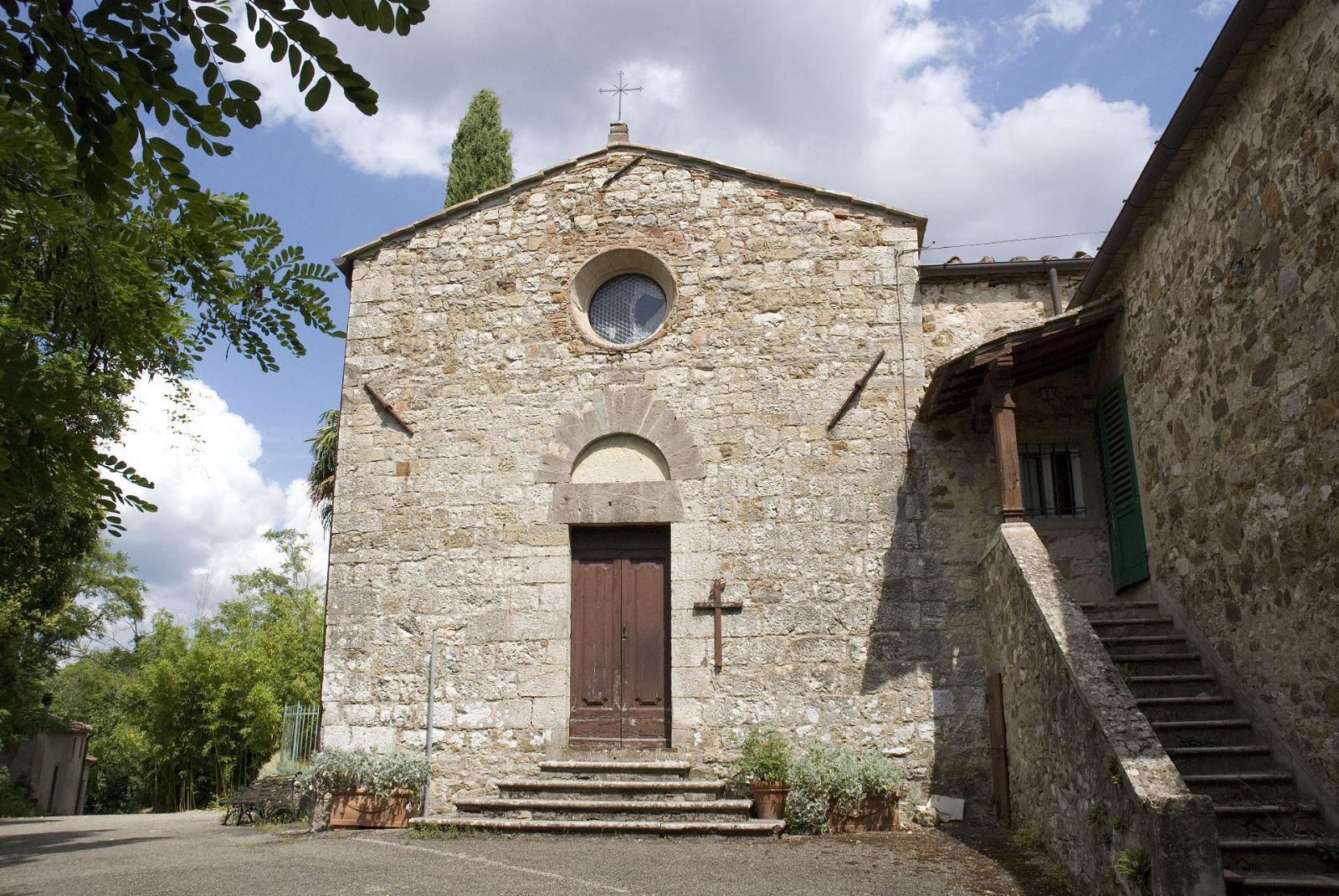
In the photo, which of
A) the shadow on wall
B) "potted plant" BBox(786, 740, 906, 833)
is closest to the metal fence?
"potted plant" BBox(786, 740, 906, 833)

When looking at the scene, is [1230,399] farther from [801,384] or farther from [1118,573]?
[801,384]

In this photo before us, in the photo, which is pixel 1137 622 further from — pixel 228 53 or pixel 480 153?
pixel 480 153

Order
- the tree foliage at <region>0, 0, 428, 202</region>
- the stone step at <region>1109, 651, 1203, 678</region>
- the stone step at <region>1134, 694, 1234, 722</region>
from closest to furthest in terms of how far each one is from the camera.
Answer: the tree foliage at <region>0, 0, 428, 202</region>, the stone step at <region>1134, 694, 1234, 722</region>, the stone step at <region>1109, 651, 1203, 678</region>

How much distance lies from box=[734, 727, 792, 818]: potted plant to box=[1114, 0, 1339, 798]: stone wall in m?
3.29

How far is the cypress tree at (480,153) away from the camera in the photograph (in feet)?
57.1

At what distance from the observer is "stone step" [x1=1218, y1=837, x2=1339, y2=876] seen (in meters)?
5.25

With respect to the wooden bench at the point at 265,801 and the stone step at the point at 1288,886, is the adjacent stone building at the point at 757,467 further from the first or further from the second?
the stone step at the point at 1288,886

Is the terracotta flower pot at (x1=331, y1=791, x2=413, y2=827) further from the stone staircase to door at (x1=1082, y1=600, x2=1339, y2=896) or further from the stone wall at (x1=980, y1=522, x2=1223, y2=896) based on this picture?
the stone staircase to door at (x1=1082, y1=600, x2=1339, y2=896)

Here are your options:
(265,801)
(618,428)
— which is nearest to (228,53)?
(618,428)

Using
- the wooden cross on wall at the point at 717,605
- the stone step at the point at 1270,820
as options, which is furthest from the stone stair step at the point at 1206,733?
the wooden cross on wall at the point at 717,605

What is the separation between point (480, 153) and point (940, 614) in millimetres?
12733

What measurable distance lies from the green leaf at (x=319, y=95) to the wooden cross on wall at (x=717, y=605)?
6836mm

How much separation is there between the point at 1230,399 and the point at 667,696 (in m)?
5.20

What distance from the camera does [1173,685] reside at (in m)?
6.77
